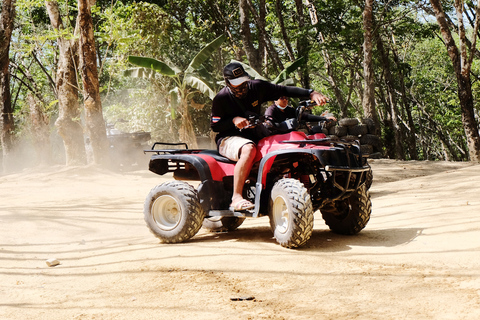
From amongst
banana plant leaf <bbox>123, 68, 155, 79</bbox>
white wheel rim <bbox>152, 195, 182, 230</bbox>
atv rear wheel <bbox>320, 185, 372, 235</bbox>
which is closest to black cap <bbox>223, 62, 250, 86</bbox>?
white wheel rim <bbox>152, 195, 182, 230</bbox>

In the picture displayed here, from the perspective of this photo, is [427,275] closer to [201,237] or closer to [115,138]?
[201,237]

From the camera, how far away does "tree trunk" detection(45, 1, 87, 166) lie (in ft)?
52.4

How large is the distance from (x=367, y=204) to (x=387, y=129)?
1953cm

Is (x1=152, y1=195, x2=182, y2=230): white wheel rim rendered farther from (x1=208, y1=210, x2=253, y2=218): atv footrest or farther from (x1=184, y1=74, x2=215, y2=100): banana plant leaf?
(x1=184, y1=74, x2=215, y2=100): banana plant leaf

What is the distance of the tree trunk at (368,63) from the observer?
17.8m

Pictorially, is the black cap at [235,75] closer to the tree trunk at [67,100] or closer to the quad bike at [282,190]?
the quad bike at [282,190]

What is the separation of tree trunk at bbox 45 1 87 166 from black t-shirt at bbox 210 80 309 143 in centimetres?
1159

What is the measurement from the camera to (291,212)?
4.45 m

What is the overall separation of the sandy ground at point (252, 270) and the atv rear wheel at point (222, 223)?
0.15 m

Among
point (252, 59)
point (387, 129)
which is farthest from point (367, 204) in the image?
point (387, 129)

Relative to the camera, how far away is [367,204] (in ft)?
16.7

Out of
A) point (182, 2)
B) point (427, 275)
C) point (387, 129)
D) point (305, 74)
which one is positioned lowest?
point (427, 275)

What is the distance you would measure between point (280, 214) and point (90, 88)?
36.1 feet

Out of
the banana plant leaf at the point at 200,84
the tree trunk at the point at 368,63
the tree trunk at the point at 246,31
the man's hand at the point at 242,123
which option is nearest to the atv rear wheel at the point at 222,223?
the man's hand at the point at 242,123
